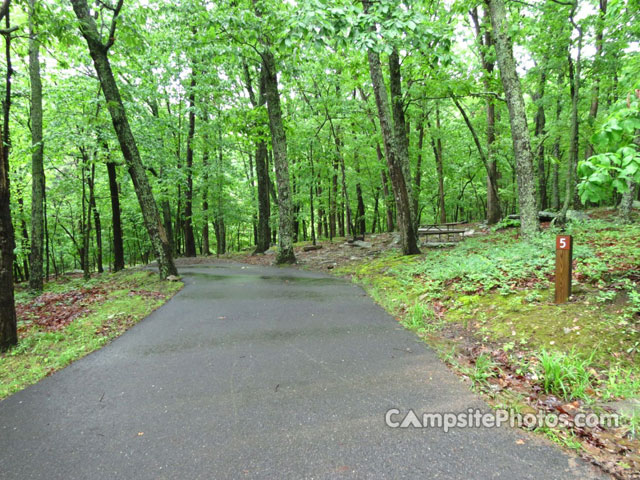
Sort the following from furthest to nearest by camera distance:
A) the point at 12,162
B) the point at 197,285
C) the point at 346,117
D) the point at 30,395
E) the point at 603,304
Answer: the point at 346,117 → the point at 12,162 → the point at 197,285 → the point at 603,304 → the point at 30,395

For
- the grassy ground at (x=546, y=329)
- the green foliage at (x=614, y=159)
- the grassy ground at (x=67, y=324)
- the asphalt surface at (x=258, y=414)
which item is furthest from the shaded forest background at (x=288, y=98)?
the asphalt surface at (x=258, y=414)

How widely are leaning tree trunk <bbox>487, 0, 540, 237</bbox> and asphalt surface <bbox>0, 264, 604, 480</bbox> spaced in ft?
17.9

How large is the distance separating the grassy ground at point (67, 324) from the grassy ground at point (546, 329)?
4.68 meters

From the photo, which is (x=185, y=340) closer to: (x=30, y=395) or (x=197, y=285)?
(x=30, y=395)

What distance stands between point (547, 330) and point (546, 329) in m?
0.02

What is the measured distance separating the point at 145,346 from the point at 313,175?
14370 mm

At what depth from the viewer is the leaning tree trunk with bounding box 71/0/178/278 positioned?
8.09m

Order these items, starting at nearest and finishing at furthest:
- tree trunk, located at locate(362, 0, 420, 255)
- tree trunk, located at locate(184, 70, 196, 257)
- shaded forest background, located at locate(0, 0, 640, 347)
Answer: shaded forest background, located at locate(0, 0, 640, 347), tree trunk, located at locate(362, 0, 420, 255), tree trunk, located at locate(184, 70, 196, 257)

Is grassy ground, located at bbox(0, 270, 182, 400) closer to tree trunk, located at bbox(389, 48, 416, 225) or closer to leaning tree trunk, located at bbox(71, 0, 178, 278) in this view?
leaning tree trunk, located at bbox(71, 0, 178, 278)


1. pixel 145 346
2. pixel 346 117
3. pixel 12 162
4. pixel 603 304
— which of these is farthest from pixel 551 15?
pixel 12 162

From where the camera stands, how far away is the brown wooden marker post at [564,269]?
391 centimetres

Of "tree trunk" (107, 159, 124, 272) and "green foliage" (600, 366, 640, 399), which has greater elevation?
"tree trunk" (107, 159, 124, 272)

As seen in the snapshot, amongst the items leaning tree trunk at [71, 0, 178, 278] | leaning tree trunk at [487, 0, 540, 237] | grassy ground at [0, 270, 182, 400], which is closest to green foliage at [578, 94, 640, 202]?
leaning tree trunk at [487, 0, 540, 237]

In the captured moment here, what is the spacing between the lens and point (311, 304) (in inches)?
231
